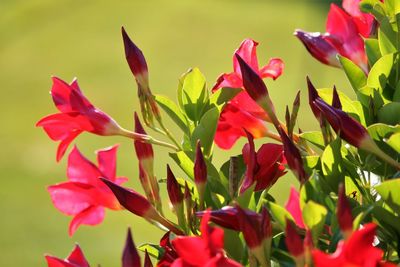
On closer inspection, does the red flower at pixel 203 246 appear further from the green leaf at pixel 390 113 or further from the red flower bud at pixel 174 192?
the green leaf at pixel 390 113

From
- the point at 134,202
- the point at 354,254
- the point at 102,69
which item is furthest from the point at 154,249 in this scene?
the point at 102,69

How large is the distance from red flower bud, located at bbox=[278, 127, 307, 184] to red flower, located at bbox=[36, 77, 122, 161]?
337 mm

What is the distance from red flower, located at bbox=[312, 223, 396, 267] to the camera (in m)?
0.74

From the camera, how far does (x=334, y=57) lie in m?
1.29

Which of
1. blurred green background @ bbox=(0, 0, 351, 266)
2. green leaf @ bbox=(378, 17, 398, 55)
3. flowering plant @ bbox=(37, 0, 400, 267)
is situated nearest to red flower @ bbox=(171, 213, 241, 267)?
flowering plant @ bbox=(37, 0, 400, 267)

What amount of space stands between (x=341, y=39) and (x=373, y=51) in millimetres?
130

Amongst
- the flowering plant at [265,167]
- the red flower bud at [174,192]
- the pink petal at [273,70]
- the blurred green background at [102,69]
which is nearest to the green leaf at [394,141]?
the flowering plant at [265,167]

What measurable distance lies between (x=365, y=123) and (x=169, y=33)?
22.4ft

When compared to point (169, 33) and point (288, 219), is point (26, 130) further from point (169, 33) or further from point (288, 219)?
point (288, 219)

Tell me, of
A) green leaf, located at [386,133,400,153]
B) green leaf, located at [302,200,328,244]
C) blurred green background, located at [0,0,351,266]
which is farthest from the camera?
blurred green background, located at [0,0,351,266]

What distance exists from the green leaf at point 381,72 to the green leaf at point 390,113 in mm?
42

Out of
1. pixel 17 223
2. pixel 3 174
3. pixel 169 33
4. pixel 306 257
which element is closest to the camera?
pixel 306 257

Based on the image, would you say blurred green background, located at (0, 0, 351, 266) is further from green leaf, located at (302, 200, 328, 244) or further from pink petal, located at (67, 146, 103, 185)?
green leaf, located at (302, 200, 328, 244)

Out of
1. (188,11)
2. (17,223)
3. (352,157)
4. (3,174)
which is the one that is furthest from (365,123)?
(188,11)
